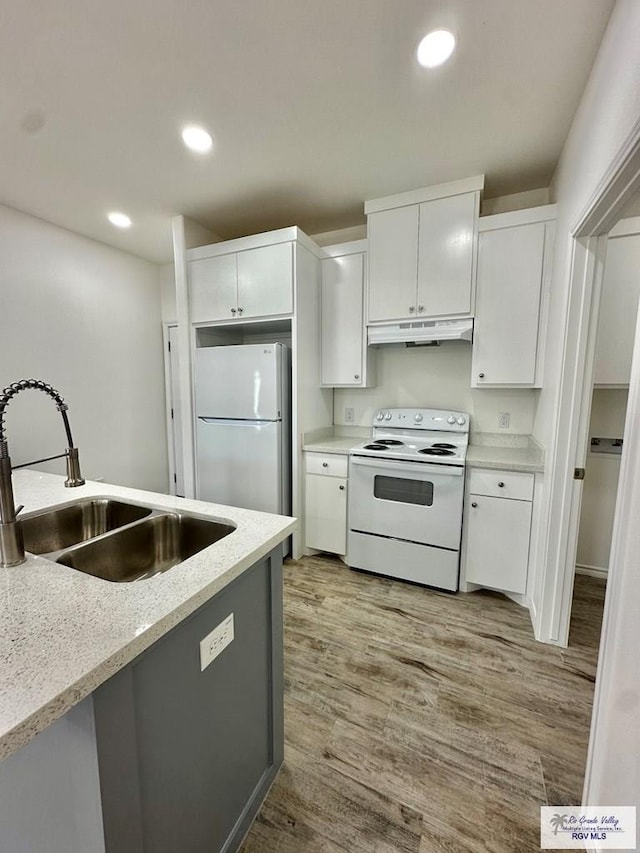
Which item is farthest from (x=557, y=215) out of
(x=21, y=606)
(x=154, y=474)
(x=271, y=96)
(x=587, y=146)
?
(x=154, y=474)

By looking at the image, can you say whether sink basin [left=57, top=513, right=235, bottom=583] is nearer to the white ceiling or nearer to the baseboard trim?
the white ceiling

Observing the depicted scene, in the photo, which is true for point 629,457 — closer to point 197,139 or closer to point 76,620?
point 76,620

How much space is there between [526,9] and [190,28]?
124cm

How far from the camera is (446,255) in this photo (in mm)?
2391

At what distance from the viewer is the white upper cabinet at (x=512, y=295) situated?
2199mm

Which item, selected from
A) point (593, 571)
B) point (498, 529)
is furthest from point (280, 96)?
point (593, 571)

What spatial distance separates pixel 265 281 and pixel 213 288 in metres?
0.49

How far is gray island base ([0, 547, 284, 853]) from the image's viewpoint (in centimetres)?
66

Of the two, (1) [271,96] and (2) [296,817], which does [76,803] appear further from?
(1) [271,96]

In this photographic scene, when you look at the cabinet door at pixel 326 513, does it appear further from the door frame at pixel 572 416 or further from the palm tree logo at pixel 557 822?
the palm tree logo at pixel 557 822

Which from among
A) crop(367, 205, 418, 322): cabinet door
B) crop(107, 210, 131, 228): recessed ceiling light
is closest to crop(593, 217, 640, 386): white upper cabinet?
crop(367, 205, 418, 322): cabinet door

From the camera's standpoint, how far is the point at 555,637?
1.89 metres

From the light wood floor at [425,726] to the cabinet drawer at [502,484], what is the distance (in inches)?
28.0

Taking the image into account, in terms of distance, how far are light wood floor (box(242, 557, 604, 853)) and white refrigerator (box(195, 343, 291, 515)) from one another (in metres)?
0.86
